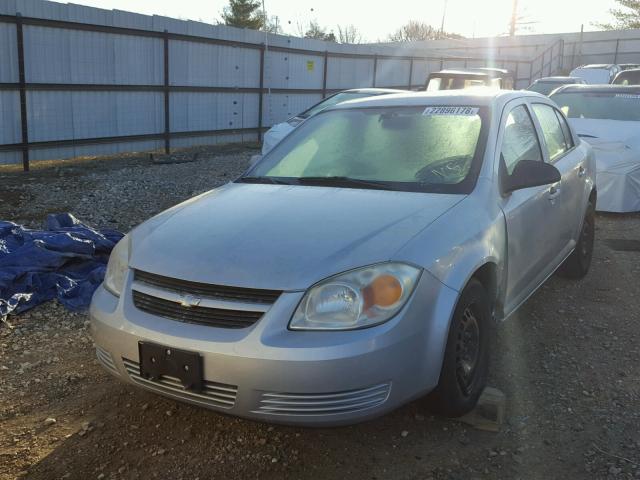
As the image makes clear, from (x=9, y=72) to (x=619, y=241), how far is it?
943 centimetres

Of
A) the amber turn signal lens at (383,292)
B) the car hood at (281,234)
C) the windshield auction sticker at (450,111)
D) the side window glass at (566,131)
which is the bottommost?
the amber turn signal lens at (383,292)

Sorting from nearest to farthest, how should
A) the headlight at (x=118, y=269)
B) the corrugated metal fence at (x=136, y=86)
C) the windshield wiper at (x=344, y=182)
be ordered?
the headlight at (x=118, y=269)
the windshield wiper at (x=344, y=182)
the corrugated metal fence at (x=136, y=86)

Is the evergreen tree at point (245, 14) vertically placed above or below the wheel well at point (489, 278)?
above

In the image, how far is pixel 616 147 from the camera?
303 inches

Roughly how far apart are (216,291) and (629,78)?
1682cm

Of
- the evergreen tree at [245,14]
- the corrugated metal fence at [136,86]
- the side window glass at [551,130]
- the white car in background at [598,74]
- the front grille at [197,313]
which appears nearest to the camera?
the front grille at [197,313]

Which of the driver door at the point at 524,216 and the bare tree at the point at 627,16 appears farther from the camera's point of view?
the bare tree at the point at 627,16

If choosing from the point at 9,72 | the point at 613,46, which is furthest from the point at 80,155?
the point at 613,46

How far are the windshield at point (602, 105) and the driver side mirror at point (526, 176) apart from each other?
19.0 feet

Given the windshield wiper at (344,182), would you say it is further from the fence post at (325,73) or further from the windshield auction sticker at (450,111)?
the fence post at (325,73)

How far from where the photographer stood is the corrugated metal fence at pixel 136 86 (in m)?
10.4

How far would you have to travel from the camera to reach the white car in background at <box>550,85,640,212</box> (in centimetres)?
767

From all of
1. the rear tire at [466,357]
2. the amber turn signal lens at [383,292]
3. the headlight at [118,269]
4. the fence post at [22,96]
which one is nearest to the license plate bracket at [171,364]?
the headlight at [118,269]

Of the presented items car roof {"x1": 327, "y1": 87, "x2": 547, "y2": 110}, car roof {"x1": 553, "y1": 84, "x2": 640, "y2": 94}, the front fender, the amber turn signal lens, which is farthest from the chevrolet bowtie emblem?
car roof {"x1": 553, "y1": 84, "x2": 640, "y2": 94}
